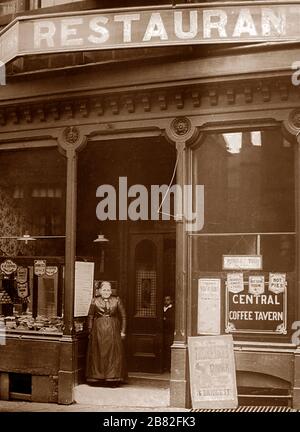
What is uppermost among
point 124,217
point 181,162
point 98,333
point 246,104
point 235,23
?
point 235,23

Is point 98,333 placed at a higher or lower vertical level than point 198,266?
lower

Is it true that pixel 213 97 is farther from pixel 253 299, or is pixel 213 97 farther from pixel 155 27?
pixel 253 299

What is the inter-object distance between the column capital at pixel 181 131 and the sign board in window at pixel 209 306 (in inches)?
80.0

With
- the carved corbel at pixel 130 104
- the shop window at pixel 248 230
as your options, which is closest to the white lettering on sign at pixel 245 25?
the shop window at pixel 248 230

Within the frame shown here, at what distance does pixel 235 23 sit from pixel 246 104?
111cm

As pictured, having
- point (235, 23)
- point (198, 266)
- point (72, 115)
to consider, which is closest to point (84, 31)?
point (72, 115)

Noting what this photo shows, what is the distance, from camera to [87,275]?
33.6ft

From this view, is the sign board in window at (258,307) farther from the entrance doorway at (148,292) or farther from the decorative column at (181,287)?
the entrance doorway at (148,292)

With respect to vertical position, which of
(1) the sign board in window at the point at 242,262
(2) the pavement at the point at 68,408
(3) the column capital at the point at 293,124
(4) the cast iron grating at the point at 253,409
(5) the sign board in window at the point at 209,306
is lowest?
(2) the pavement at the point at 68,408

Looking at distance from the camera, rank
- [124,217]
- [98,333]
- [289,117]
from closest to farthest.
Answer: [289,117], [98,333], [124,217]

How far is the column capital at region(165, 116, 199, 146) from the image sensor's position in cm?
919

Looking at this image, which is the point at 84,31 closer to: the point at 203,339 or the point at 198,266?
the point at 198,266

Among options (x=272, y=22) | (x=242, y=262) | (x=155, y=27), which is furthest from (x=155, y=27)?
(x=242, y=262)

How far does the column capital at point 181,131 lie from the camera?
919cm
